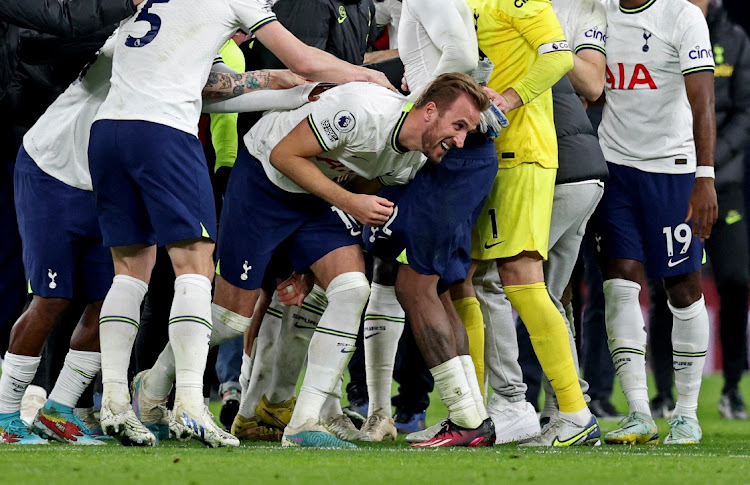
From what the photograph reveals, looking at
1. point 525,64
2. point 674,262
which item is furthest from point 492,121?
point 674,262

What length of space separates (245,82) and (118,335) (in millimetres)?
1293

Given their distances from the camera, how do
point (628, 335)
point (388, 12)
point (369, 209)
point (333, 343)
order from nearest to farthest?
point (369, 209) → point (333, 343) → point (628, 335) → point (388, 12)

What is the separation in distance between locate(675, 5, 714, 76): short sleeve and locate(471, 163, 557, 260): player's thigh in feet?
2.83

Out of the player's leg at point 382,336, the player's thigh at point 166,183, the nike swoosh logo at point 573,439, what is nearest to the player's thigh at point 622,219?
the nike swoosh logo at point 573,439

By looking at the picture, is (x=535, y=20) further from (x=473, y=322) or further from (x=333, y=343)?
(x=333, y=343)

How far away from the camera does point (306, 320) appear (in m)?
5.69

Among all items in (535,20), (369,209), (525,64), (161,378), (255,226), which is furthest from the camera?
(525,64)

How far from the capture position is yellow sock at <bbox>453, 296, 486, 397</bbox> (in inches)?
223

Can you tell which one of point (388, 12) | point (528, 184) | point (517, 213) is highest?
point (388, 12)

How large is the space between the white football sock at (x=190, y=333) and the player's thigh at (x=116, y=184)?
12.0 inches

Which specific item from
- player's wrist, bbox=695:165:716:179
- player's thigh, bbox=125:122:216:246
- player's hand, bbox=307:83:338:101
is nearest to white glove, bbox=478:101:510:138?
player's hand, bbox=307:83:338:101

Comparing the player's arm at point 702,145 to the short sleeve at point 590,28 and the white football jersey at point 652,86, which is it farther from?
the short sleeve at point 590,28

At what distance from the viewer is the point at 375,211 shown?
4.93 metres

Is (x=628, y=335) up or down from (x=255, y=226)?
down
